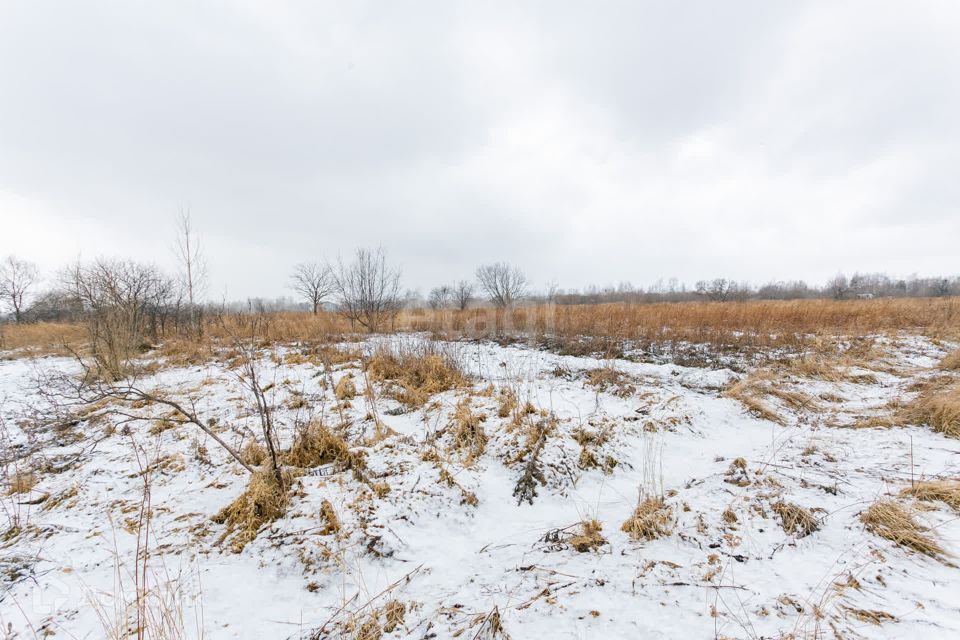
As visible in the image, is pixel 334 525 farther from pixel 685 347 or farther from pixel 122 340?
pixel 685 347

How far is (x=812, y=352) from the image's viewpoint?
24.9ft

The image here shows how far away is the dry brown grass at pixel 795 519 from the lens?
7.05 feet

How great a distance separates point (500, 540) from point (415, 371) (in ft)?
12.8

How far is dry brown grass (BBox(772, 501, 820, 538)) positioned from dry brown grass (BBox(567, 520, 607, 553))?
1.21m

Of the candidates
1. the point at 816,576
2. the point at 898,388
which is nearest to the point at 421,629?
the point at 816,576

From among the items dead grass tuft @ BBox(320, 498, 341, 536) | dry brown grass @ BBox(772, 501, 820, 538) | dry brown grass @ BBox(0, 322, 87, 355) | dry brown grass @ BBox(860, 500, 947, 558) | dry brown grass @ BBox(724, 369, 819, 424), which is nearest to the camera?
dry brown grass @ BBox(860, 500, 947, 558)

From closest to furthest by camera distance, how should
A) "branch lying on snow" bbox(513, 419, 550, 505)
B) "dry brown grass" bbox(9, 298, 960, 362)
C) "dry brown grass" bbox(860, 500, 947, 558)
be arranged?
"dry brown grass" bbox(860, 500, 947, 558) < "branch lying on snow" bbox(513, 419, 550, 505) < "dry brown grass" bbox(9, 298, 960, 362)

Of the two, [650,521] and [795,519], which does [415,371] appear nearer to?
[650,521]

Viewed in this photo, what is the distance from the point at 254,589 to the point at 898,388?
847 cm

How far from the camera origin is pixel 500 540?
251 cm

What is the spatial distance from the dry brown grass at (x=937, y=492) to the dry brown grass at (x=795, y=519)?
762 millimetres

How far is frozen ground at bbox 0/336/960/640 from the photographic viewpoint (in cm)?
168

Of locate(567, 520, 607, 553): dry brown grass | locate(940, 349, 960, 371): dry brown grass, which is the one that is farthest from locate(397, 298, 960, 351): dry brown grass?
locate(567, 520, 607, 553): dry brown grass

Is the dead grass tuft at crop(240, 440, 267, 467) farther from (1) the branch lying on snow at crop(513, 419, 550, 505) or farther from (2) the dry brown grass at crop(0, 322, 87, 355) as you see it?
(2) the dry brown grass at crop(0, 322, 87, 355)
